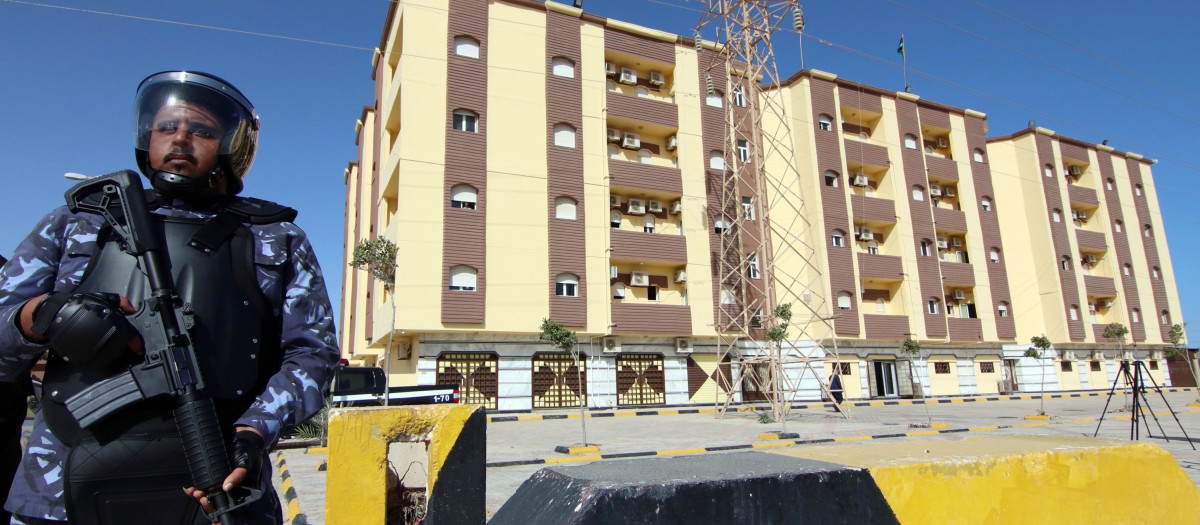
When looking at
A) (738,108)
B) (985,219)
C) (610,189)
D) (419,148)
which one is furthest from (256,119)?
(985,219)

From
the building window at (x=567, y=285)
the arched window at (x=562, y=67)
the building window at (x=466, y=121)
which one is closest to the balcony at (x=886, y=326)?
the building window at (x=567, y=285)

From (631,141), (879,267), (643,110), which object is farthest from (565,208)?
(879,267)

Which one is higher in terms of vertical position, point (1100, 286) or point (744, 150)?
point (744, 150)

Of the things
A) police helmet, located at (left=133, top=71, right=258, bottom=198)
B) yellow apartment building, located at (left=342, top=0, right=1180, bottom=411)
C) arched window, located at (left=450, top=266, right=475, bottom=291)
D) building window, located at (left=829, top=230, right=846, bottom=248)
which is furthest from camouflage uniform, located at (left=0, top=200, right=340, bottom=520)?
building window, located at (left=829, top=230, right=846, bottom=248)

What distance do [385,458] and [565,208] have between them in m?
21.9

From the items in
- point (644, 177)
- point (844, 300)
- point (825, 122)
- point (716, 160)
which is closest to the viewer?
point (644, 177)

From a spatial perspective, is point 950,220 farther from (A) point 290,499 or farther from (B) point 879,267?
(A) point 290,499

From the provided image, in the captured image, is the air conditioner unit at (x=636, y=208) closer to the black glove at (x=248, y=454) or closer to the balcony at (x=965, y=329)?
the balcony at (x=965, y=329)

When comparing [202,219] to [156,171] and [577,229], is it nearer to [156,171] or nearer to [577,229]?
[156,171]

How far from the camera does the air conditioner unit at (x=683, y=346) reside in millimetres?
26344

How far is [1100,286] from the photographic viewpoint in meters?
38.9

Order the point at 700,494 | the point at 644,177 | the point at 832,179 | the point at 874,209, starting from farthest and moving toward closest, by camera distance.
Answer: the point at 874,209 < the point at 832,179 < the point at 644,177 < the point at 700,494

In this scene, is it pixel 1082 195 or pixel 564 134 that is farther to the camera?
pixel 1082 195

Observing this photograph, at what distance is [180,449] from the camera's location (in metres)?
1.72
